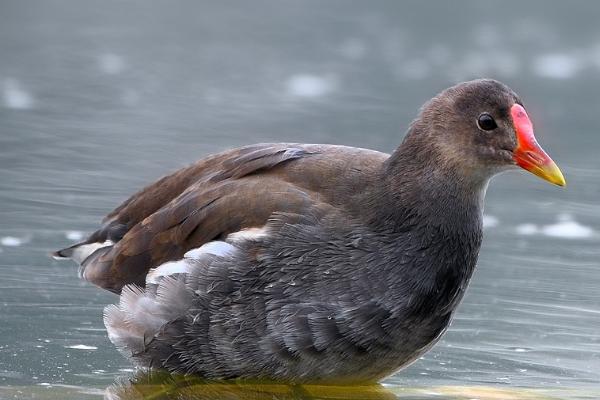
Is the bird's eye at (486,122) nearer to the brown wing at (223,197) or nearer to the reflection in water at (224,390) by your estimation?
the brown wing at (223,197)

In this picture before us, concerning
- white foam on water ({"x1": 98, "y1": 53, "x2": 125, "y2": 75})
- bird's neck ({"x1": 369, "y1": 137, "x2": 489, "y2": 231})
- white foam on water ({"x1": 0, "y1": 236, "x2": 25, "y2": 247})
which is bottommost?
white foam on water ({"x1": 0, "y1": 236, "x2": 25, "y2": 247})

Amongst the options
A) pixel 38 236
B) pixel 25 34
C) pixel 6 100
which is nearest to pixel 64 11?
pixel 25 34

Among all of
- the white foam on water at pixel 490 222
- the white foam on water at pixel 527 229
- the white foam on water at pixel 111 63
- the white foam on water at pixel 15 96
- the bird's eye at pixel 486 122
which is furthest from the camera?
the white foam on water at pixel 111 63

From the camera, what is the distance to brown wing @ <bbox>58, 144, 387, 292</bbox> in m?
5.02

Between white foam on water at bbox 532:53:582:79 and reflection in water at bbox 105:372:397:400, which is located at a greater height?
white foam on water at bbox 532:53:582:79

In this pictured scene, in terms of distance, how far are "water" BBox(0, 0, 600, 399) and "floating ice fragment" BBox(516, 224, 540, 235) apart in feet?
0.04

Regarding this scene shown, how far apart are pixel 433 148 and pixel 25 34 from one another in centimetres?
625

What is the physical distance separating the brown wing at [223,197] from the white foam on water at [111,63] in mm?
4627

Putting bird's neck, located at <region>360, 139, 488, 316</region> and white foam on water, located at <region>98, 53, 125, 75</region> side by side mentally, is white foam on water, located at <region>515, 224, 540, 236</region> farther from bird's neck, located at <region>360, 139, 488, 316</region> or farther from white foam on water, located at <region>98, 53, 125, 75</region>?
white foam on water, located at <region>98, 53, 125, 75</region>

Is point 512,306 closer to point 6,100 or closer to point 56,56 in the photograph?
point 6,100

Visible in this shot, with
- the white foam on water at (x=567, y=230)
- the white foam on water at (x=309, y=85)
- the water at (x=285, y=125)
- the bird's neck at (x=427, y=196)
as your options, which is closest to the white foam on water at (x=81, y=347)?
the water at (x=285, y=125)

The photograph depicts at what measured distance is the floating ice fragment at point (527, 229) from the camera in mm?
7187

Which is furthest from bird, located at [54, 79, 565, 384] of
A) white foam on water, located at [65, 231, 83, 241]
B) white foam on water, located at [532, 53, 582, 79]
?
white foam on water, located at [532, 53, 582, 79]

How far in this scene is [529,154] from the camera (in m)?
4.88
